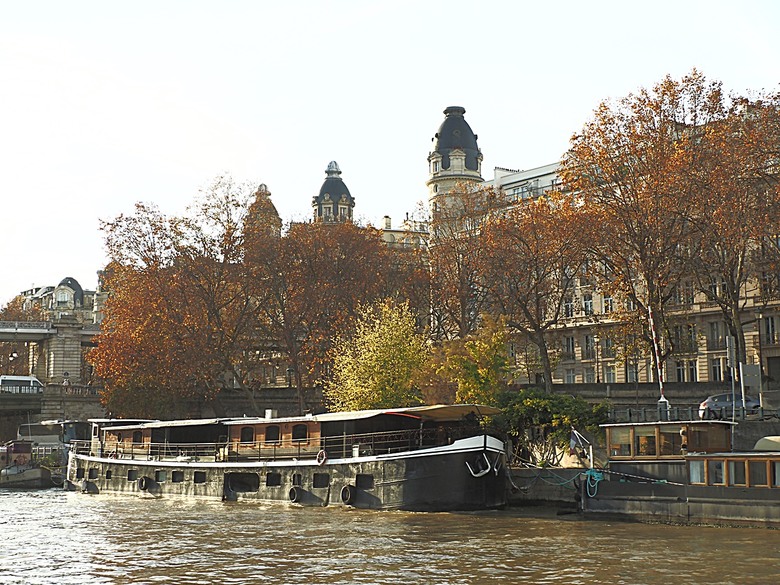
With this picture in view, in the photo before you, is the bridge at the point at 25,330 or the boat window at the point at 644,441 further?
the bridge at the point at 25,330

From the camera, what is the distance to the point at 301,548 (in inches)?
1310

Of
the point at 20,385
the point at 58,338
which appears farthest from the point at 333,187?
the point at 20,385

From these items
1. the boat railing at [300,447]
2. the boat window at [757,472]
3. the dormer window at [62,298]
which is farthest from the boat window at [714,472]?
the dormer window at [62,298]

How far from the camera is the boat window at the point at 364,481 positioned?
145ft

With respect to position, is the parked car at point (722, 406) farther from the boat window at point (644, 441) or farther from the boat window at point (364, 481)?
the boat window at point (364, 481)

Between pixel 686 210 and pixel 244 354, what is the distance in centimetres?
3647

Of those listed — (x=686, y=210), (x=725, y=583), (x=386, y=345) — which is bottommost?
(x=725, y=583)

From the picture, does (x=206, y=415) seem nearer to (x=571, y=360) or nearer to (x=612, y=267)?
(x=571, y=360)

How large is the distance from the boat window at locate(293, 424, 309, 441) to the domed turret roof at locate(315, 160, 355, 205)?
4995 inches

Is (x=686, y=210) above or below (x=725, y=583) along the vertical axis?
above

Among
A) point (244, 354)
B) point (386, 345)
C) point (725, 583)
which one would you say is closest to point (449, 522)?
point (725, 583)

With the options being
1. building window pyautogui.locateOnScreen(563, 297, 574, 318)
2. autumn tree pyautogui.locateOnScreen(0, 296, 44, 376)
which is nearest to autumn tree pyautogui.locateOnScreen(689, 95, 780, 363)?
building window pyautogui.locateOnScreen(563, 297, 574, 318)

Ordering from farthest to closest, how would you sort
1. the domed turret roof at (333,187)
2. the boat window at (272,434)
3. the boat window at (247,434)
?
the domed turret roof at (333,187), the boat window at (247,434), the boat window at (272,434)

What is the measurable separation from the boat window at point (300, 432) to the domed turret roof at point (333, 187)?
126866 millimetres
